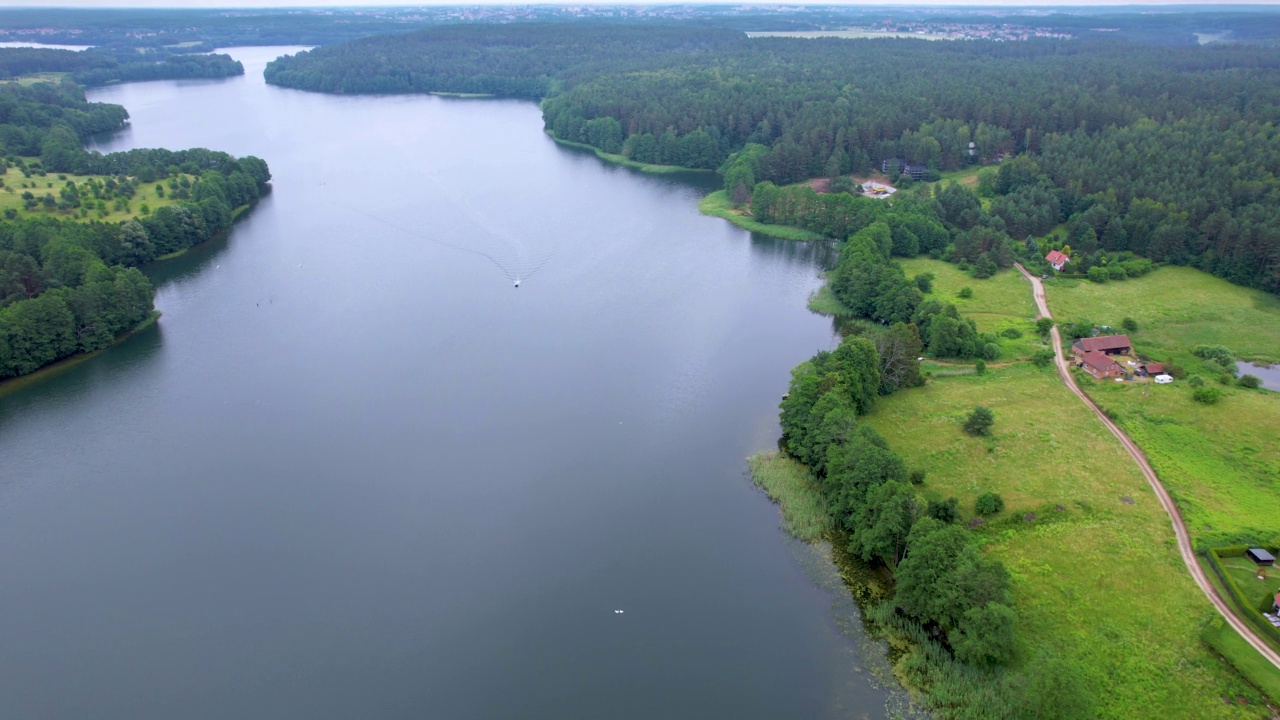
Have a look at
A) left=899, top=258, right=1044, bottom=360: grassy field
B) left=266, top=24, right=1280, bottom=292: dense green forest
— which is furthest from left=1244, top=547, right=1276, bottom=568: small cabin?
left=266, top=24, right=1280, bottom=292: dense green forest

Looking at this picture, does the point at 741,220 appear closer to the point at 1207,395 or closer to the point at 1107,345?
the point at 1107,345

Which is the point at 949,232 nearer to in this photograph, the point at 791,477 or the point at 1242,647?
the point at 791,477

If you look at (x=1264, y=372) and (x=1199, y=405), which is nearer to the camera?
(x=1199, y=405)

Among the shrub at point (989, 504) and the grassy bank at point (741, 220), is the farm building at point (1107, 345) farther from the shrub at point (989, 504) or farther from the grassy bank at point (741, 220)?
the grassy bank at point (741, 220)

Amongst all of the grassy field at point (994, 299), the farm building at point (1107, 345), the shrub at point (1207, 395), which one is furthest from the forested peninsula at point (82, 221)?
the shrub at point (1207, 395)

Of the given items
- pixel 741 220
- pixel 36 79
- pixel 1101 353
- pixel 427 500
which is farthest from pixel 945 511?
pixel 36 79

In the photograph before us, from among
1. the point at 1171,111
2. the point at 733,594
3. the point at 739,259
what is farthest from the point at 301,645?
the point at 1171,111

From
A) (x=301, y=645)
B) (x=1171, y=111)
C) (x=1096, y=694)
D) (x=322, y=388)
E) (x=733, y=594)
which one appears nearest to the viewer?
(x=1096, y=694)
